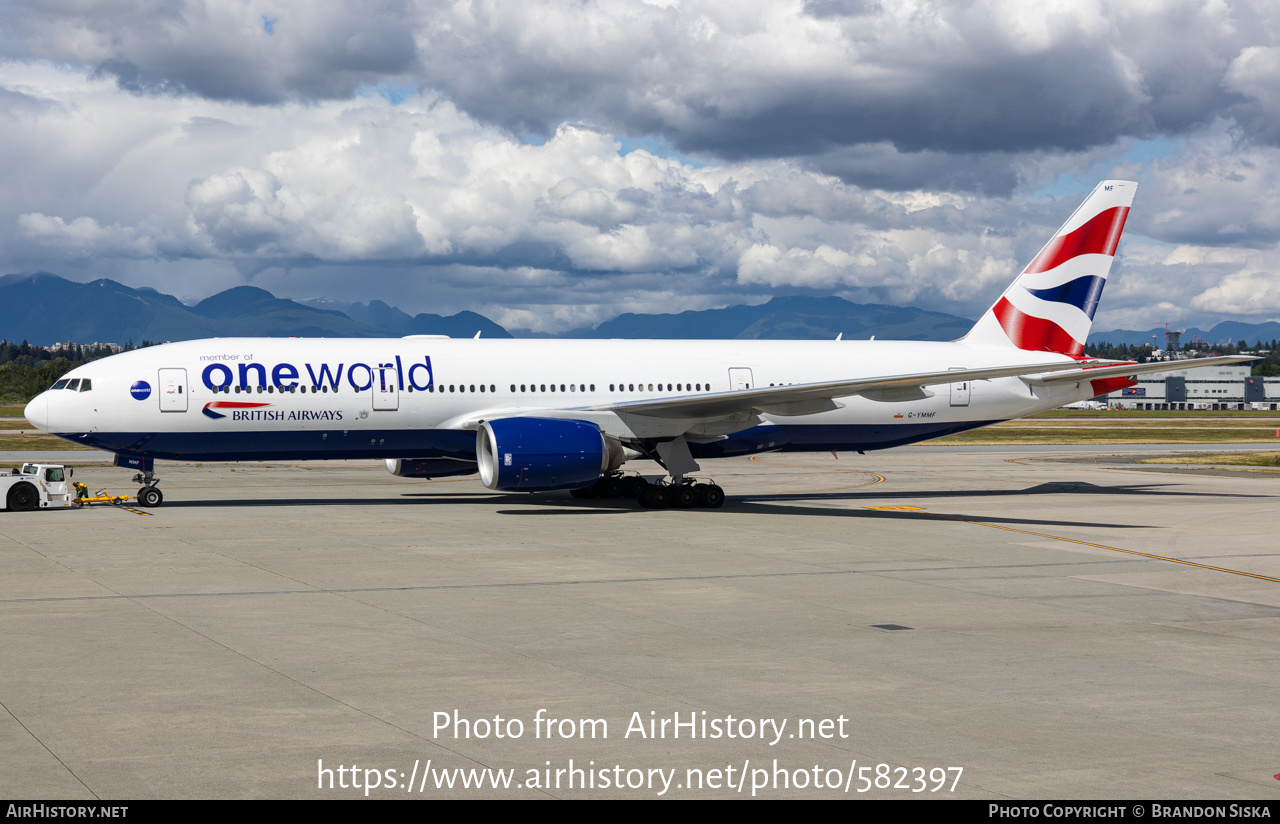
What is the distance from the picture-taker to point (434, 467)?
29609mm

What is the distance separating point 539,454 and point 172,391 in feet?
29.0

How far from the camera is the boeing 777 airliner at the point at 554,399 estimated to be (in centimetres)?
2578

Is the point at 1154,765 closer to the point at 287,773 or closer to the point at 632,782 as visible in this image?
the point at 632,782

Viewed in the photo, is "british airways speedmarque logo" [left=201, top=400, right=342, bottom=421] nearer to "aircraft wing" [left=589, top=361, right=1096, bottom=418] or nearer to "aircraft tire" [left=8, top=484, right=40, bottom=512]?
"aircraft tire" [left=8, top=484, right=40, bottom=512]

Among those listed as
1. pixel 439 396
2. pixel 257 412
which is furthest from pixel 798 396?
pixel 257 412

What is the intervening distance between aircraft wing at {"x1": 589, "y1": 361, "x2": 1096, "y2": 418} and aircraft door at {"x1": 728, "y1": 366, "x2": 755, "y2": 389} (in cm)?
201

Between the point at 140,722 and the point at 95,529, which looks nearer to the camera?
the point at 140,722

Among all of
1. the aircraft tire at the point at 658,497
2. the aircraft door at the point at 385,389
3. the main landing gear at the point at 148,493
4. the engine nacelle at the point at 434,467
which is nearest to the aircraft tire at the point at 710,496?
the aircraft tire at the point at 658,497

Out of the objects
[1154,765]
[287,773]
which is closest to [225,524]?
[287,773]

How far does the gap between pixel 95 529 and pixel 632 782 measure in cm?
1809

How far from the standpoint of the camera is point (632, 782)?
7406 mm

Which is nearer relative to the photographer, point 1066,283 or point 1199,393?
point 1066,283

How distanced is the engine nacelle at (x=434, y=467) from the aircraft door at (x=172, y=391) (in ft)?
18.2

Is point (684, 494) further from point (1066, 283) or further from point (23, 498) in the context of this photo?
Result: point (23, 498)
